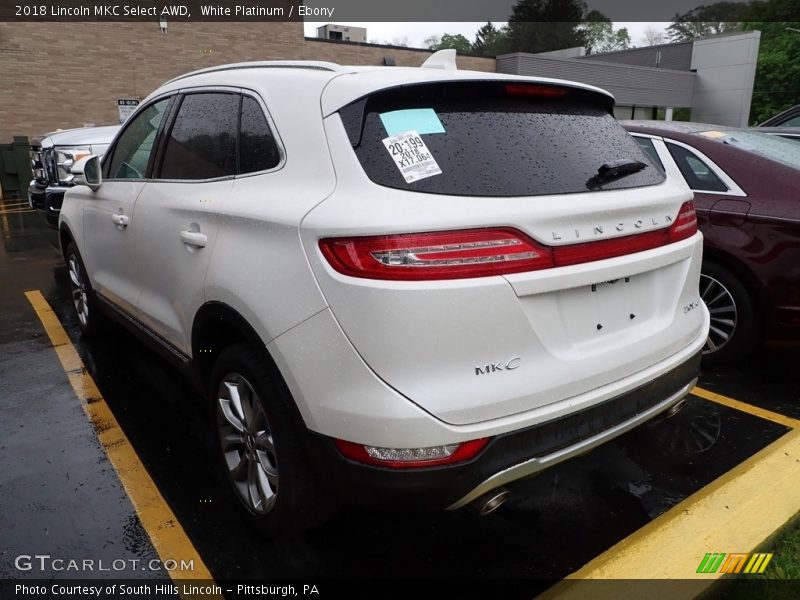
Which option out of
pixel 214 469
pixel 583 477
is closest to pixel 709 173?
pixel 583 477

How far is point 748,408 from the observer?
Result: 366cm

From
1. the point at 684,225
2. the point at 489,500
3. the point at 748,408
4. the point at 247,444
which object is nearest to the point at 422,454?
the point at 489,500

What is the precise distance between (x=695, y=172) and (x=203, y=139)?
10.4ft

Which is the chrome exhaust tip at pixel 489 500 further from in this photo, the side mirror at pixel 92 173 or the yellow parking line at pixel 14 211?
the yellow parking line at pixel 14 211

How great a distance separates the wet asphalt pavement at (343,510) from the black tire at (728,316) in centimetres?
19

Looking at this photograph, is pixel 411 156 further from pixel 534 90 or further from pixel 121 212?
pixel 121 212

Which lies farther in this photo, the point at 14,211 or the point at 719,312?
the point at 14,211

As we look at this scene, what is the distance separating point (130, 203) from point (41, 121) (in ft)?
54.7

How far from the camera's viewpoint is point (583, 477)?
2.96 m

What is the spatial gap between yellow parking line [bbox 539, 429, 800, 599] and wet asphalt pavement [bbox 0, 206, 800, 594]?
141mm

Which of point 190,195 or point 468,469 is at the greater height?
point 190,195

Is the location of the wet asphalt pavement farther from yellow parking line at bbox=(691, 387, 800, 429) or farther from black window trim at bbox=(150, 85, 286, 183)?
black window trim at bbox=(150, 85, 286, 183)

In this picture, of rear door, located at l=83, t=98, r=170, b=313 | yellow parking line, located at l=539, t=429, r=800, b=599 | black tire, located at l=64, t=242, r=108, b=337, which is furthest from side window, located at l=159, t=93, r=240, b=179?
yellow parking line, located at l=539, t=429, r=800, b=599

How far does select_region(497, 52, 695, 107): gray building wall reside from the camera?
27.8m
